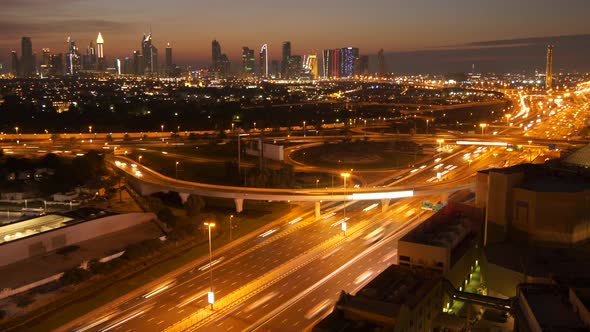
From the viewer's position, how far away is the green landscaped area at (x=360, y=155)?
5028 cm

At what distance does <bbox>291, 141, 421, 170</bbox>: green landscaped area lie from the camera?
165 feet

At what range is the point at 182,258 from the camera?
2586 cm

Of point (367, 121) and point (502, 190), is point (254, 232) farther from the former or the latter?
point (367, 121)

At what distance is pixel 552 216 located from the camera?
2517 centimetres

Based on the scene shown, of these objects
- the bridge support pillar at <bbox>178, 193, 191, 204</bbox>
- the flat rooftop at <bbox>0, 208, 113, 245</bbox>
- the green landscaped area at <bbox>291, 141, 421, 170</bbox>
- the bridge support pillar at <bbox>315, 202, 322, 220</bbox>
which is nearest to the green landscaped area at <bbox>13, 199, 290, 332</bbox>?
the bridge support pillar at <bbox>178, 193, 191, 204</bbox>

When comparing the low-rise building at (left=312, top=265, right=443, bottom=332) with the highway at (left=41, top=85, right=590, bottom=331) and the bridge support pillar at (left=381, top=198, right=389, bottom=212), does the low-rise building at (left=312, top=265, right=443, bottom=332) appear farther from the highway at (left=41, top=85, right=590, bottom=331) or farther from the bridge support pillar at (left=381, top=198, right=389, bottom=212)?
the bridge support pillar at (left=381, top=198, right=389, bottom=212)

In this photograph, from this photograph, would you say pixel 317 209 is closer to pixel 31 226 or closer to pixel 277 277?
pixel 277 277

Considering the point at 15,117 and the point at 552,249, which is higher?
the point at 15,117

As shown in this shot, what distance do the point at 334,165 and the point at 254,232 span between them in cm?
2090

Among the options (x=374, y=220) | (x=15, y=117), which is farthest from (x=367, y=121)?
(x=374, y=220)

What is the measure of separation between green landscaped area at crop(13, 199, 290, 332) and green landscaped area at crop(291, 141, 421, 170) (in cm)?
1549

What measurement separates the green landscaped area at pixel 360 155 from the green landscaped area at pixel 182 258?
50.8ft

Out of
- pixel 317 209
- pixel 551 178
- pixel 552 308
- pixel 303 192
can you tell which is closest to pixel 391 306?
pixel 552 308

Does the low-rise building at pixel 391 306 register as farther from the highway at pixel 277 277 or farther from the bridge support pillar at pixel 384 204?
the bridge support pillar at pixel 384 204
